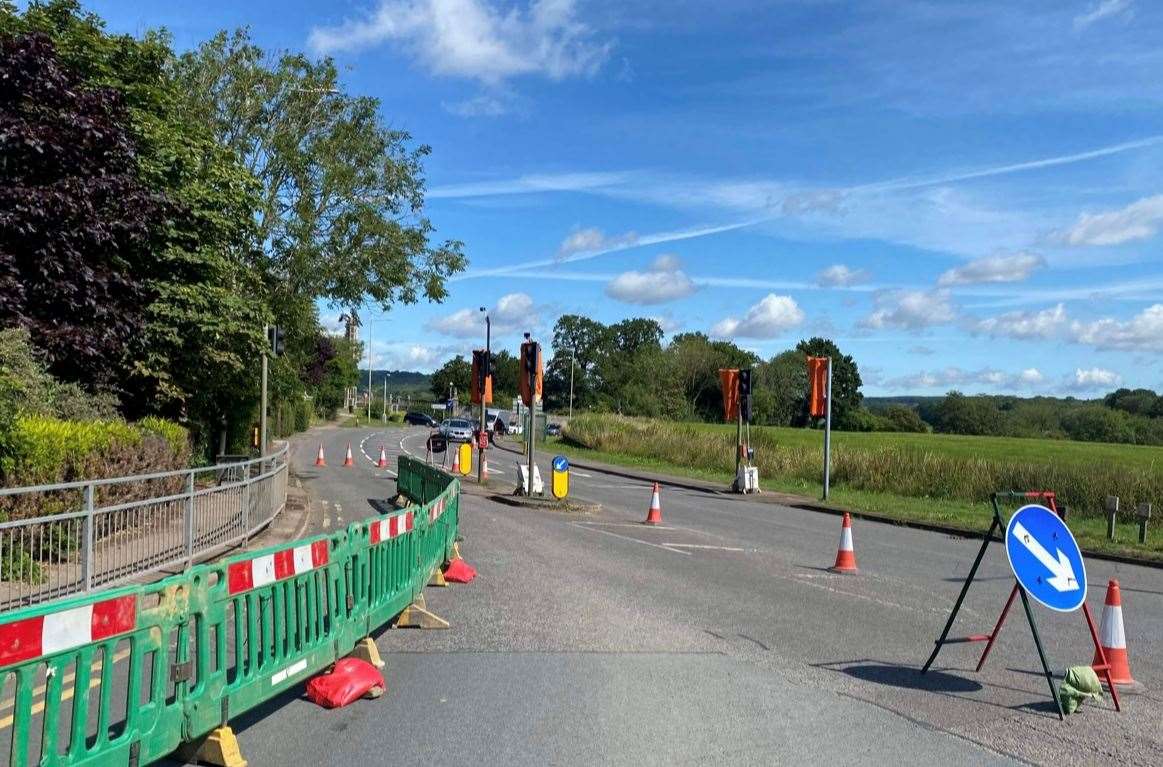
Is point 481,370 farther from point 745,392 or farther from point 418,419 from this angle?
A: point 418,419

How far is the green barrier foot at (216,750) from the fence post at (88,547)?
4.41 meters

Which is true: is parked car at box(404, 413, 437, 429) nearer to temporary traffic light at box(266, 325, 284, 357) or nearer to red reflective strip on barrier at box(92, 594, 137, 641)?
temporary traffic light at box(266, 325, 284, 357)

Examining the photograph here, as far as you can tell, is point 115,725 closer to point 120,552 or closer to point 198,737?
point 198,737

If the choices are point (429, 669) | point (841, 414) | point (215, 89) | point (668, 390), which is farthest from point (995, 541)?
point (841, 414)

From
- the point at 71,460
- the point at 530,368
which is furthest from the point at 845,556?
the point at 530,368

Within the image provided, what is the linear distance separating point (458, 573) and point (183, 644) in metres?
6.54

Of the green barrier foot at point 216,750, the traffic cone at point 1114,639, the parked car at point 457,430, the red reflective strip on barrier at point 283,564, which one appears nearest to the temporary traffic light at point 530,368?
the traffic cone at point 1114,639

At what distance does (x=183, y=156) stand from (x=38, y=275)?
13.3 ft

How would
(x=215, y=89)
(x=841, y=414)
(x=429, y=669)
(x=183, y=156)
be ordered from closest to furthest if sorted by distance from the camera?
(x=429, y=669) → (x=183, y=156) → (x=215, y=89) → (x=841, y=414)

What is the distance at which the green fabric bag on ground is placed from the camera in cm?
649

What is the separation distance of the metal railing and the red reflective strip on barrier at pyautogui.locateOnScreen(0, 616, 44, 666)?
14.3ft

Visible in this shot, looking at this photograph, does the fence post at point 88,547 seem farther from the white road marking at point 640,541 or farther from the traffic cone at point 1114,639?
the traffic cone at point 1114,639

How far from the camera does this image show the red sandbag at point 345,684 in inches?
252

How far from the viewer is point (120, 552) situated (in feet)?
32.1
